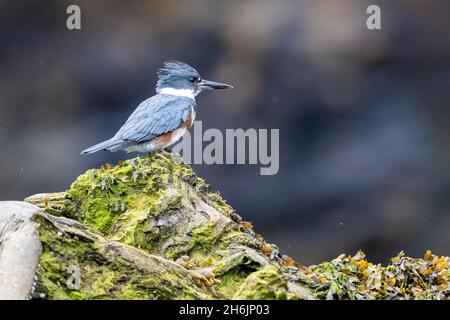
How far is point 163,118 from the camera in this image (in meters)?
5.80

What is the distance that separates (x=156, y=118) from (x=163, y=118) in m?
0.05

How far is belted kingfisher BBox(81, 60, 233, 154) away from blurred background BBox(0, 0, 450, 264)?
407 centimetres

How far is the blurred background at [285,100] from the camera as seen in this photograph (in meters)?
11.1

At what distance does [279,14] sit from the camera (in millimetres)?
12781

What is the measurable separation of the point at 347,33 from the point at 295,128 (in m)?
1.75

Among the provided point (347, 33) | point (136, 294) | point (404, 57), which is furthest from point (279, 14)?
point (136, 294)

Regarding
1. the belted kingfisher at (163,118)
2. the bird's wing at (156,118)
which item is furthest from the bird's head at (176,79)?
the bird's wing at (156,118)

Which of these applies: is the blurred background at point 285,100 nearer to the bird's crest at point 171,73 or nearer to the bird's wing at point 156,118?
the bird's crest at point 171,73

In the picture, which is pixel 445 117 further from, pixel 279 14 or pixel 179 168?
pixel 179 168

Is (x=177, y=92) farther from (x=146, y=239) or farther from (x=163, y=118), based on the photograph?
(x=146, y=239)

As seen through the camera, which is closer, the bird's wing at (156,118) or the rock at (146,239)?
the rock at (146,239)

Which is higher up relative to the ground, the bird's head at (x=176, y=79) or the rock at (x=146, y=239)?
the bird's head at (x=176, y=79)

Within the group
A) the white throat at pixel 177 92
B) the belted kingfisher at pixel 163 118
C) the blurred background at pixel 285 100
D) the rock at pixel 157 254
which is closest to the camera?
the rock at pixel 157 254

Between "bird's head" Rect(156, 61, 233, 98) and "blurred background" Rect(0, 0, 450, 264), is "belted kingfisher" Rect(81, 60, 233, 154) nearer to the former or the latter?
"bird's head" Rect(156, 61, 233, 98)
